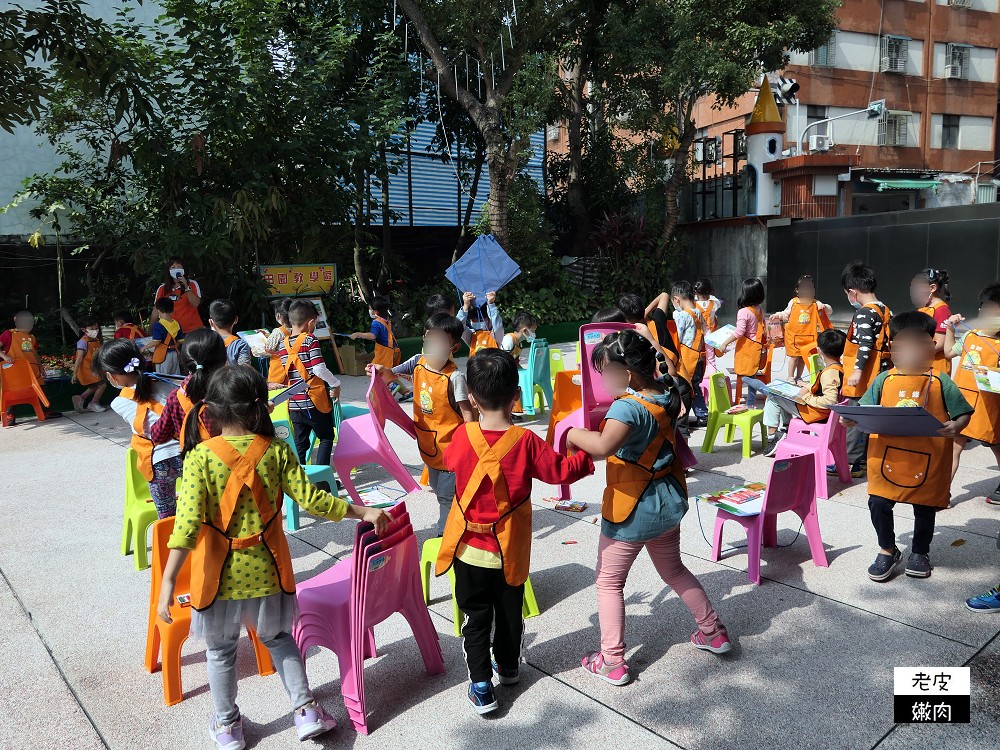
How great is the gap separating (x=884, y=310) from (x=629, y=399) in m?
3.77

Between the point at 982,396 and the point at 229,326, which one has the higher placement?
the point at 229,326

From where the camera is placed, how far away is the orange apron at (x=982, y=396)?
5.08m

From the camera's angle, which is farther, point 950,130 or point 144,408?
point 950,130

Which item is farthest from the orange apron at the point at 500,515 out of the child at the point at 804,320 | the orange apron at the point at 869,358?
the child at the point at 804,320

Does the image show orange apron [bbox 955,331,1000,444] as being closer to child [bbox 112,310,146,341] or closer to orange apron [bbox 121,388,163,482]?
orange apron [bbox 121,388,163,482]

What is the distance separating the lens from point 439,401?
4.45 m

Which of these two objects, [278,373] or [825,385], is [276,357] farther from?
[825,385]

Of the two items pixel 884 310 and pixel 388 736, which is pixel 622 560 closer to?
pixel 388 736

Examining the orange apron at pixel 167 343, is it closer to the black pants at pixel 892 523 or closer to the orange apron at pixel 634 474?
the orange apron at pixel 634 474

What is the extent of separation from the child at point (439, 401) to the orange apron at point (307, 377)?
136 cm

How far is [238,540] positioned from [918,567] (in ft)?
12.0

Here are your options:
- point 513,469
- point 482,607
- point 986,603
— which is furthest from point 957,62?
point 482,607

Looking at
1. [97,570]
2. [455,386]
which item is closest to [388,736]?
[455,386]

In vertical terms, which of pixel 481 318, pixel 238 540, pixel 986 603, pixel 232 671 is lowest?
pixel 986 603
